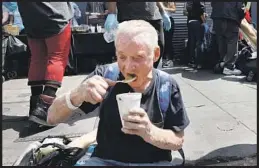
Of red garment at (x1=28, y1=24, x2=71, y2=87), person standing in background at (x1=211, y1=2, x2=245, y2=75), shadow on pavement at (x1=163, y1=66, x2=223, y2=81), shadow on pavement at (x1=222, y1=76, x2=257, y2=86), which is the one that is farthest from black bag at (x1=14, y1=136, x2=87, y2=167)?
person standing in background at (x1=211, y1=2, x2=245, y2=75)

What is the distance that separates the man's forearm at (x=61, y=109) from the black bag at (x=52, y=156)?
0.28m

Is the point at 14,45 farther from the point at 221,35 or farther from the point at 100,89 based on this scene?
the point at 100,89

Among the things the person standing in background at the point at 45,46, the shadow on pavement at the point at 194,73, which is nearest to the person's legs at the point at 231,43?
the shadow on pavement at the point at 194,73

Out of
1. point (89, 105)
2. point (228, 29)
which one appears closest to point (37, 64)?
point (89, 105)

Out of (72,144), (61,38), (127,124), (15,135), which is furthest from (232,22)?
(127,124)

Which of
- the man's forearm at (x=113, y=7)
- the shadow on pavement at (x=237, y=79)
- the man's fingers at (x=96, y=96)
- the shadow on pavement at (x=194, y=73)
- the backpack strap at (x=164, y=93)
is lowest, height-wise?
the shadow on pavement at (x=194, y=73)

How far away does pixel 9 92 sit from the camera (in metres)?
5.99

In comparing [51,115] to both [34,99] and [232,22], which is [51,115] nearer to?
[34,99]

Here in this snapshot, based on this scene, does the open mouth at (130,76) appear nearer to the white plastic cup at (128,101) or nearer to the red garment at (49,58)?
the white plastic cup at (128,101)

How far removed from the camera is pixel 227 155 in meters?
3.14

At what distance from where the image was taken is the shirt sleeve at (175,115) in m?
2.02

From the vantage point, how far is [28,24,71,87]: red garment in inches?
144

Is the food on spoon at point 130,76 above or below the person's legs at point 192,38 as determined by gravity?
above

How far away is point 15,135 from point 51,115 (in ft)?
6.10
